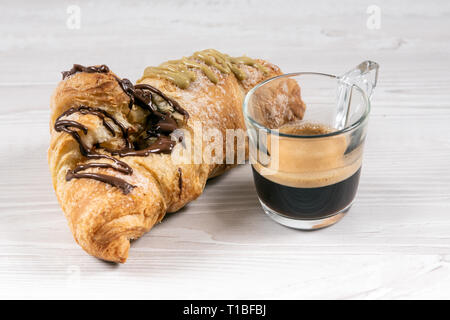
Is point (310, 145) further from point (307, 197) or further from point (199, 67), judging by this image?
point (199, 67)

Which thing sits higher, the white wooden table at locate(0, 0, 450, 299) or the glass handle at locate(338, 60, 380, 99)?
the glass handle at locate(338, 60, 380, 99)

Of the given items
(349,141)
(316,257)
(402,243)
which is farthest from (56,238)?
(402,243)

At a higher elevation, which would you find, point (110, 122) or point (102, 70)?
point (102, 70)

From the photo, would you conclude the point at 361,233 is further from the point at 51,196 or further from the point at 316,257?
the point at 51,196

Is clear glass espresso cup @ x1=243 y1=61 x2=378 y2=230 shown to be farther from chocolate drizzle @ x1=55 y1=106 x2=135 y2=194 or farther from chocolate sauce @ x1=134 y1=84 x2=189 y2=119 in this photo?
chocolate drizzle @ x1=55 y1=106 x2=135 y2=194

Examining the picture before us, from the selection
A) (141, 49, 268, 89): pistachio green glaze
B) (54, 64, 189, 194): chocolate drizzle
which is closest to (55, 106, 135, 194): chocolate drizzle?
(54, 64, 189, 194): chocolate drizzle

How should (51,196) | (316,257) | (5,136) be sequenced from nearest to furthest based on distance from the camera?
(316,257) < (51,196) < (5,136)
